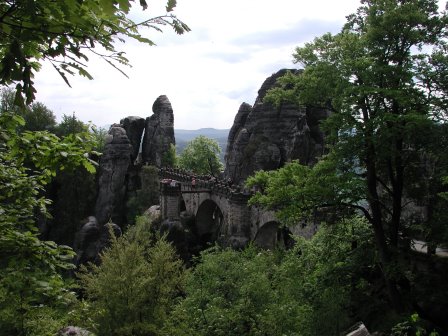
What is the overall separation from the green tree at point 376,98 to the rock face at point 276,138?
24547 mm

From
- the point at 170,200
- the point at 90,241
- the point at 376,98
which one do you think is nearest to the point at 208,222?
the point at 170,200

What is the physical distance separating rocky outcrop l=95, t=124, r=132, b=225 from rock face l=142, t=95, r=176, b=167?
819 cm

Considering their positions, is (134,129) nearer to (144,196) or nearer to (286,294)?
(144,196)

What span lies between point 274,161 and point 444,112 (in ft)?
92.5

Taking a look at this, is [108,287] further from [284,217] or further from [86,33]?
[86,33]

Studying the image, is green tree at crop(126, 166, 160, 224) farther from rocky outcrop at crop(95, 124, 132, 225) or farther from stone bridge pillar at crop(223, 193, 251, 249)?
stone bridge pillar at crop(223, 193, 251, 249)

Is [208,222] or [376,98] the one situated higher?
[376,98]

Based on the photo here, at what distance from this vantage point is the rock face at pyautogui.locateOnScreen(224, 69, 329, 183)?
129 feet

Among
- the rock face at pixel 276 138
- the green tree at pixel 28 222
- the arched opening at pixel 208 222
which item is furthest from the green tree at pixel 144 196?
the green tree at pixel 28 222

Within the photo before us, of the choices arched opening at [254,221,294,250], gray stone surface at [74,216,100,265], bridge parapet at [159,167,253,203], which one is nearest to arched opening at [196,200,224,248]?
bridge parapet at [159,167,253,203]

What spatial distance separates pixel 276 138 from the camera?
41.2 m

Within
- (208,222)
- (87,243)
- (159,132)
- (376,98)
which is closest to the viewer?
(376,98)

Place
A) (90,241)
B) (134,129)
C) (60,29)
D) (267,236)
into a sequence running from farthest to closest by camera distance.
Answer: (134,129) < (90,241) < (267,236) < (60,29)

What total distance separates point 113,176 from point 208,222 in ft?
40.8
